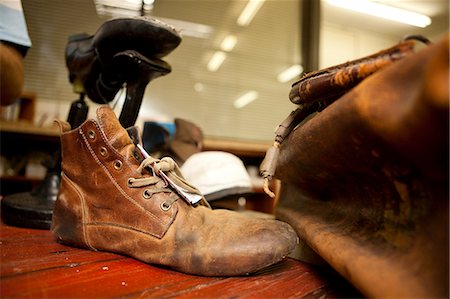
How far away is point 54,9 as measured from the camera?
178 cm

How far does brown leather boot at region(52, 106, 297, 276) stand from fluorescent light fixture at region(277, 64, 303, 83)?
227 centimetres

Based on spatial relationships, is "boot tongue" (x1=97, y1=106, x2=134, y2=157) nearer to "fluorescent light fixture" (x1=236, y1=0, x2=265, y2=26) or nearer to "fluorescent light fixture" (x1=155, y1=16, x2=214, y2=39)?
"fluorescent light fixture" (x1=155, y1=16, x2=214, y2=39)

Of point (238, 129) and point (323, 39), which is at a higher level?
point (323, 39)

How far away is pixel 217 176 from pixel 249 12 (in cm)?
205

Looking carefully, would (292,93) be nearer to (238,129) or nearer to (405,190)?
(405,190)

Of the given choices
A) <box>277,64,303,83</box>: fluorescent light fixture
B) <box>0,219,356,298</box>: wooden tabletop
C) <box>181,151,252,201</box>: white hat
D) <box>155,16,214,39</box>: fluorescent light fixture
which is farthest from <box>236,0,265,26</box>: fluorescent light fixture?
<box>0,219,356,298</box>: wooden tabletop

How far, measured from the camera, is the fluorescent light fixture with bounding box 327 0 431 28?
260 centimetres

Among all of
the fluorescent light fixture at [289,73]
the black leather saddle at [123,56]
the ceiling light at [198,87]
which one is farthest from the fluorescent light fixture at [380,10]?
the black leather saddle at [123,56]

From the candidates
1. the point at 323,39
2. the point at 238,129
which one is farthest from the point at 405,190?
the point at 323,39

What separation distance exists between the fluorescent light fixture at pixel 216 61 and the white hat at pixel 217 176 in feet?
4.94

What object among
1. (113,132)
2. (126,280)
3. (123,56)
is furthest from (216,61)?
(126,280)

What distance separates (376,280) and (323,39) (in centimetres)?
277

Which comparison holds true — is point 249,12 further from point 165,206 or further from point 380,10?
point 165,206

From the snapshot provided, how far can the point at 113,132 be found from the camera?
0.59 metres
